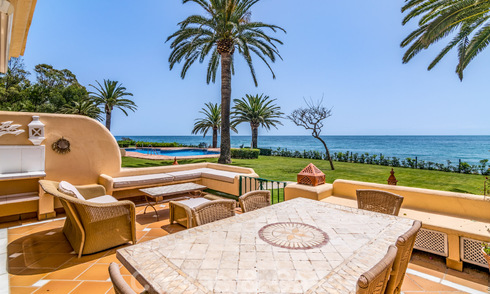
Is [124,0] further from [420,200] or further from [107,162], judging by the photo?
[420,200]

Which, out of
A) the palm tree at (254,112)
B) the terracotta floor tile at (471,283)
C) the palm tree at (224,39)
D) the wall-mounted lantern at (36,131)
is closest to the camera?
the terracotta floor tile at (471,283)

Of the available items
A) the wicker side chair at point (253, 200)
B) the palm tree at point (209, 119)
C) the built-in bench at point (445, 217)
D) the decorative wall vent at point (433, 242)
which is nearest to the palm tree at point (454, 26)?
the built-in bench at point (445, 217)

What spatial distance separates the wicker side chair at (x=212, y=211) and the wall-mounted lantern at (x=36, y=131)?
4.70 meters

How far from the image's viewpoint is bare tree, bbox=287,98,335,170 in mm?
12398

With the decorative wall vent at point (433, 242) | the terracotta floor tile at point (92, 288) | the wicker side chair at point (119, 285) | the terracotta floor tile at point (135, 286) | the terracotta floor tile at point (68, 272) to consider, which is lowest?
the terracotta floor tile at point (68, 272)

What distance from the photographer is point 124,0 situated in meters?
8.90

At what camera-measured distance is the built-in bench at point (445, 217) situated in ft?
9.47

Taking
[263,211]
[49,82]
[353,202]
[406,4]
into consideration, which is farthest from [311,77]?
[49,82]

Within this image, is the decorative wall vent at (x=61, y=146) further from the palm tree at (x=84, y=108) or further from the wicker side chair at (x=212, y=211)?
the palm tree at (x=84, y=108)

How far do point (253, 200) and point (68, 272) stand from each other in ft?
8.07

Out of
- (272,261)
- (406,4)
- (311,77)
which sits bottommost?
(272,261)

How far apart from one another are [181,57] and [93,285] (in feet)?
34.5

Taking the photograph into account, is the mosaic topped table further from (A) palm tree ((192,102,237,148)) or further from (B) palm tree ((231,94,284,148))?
(A) palm tree ((192,102,237,148))

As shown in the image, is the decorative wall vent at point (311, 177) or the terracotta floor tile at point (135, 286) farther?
the decorative wall vent at point (311, 177)
